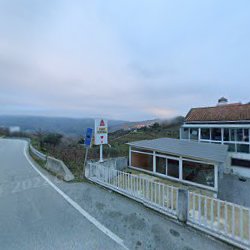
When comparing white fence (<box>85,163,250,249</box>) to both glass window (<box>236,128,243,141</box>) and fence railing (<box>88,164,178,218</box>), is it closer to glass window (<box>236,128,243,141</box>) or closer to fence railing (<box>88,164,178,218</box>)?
fence railing (<box>88,164,178,218</box>)

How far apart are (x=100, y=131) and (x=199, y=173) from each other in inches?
216

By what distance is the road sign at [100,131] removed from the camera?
6.59 meters

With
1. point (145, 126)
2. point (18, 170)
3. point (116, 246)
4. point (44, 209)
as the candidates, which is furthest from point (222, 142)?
point (145, 126)

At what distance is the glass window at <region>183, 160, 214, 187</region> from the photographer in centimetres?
727

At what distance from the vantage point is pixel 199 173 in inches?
301

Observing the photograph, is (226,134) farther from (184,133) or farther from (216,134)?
(184,133)

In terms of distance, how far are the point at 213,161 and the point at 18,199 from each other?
7893 millimetres

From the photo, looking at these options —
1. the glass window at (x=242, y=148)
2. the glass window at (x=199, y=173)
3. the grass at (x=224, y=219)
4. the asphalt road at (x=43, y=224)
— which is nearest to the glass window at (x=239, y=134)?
the glass window at (x=242, y=148)

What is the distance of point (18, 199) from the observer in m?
4.64

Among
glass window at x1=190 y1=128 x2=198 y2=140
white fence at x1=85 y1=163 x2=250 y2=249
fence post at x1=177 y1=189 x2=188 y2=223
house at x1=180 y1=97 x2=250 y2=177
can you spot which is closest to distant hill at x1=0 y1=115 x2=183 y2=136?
glass window at x1=190 y1=128 x2=198 y2=140

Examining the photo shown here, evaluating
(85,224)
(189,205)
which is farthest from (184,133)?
(85,224)

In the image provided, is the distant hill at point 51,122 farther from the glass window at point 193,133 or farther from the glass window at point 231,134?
the glass window at point 231,134

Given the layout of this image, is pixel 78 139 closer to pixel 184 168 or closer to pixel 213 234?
pixel 184 168

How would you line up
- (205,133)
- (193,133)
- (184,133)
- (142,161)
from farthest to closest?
1. (184,133)
2. (193,133)
3. (205,133)
4. (142,161)
